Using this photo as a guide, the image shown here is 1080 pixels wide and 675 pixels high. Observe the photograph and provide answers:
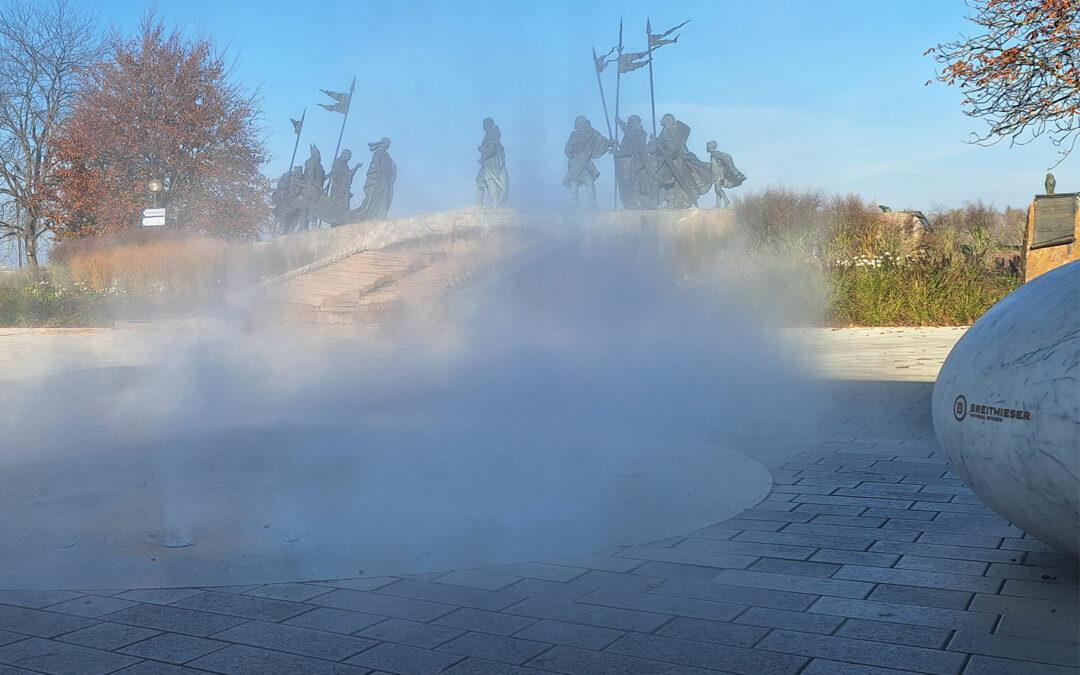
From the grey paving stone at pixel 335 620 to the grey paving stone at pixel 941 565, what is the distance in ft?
5.83

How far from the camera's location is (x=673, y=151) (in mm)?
26797

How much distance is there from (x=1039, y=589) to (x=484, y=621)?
170cm

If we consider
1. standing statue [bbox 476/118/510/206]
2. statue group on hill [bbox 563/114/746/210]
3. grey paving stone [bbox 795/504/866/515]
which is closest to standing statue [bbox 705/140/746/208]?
statue group on hill [bbox 563/114/746/210]

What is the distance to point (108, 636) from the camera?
8.75 feet

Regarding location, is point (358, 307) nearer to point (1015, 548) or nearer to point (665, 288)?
point (665, 288)

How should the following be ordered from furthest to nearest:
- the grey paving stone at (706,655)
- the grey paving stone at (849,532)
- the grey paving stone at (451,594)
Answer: the grey paving stone at (849,532) → the grey paving stone at (451,594) → the grey paving stone at (706,655)

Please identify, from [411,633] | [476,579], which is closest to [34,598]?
[411,633]

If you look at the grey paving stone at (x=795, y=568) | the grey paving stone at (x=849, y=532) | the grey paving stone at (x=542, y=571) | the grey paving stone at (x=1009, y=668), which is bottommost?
the grey paving stone at (x=849, y=532)

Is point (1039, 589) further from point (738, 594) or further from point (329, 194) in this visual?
point (329, 194)

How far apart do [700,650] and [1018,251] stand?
1564 centimetres

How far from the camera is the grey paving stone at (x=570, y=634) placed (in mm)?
2594

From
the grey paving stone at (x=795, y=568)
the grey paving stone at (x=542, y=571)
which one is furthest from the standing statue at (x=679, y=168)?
the grey paving stone at (x=542, y=571)

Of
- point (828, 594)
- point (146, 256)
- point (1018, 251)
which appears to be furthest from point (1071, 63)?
point (146, 256)

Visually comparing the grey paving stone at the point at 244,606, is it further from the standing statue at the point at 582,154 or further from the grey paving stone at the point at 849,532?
the standing statue at the point at 582,154
